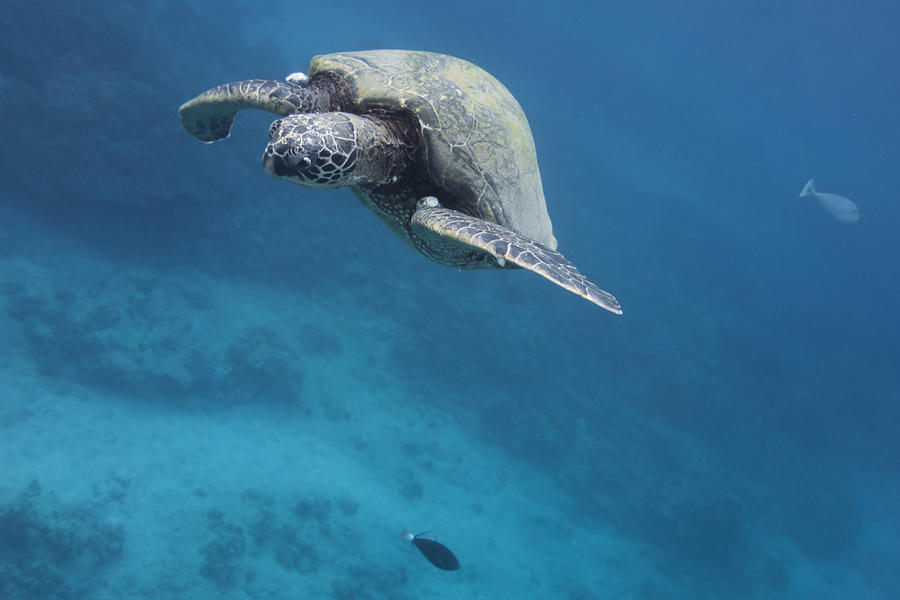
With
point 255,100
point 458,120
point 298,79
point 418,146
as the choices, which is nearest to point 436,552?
point 418,146

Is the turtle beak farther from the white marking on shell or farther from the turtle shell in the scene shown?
the white marking on shell

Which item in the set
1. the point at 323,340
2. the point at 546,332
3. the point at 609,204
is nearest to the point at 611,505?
the point at 546,332

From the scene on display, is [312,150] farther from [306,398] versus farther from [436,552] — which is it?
[306,398]

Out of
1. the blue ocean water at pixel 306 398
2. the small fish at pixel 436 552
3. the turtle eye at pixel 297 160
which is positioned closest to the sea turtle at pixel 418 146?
the turtle eye at pixel 297 160

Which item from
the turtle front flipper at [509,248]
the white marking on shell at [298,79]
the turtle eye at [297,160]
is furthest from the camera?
the white marking on shell at [298,79]

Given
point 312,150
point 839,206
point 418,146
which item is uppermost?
point 839,206

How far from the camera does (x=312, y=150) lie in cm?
253

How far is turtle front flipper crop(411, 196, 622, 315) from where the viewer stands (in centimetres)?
238

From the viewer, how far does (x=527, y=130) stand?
4.38 metres

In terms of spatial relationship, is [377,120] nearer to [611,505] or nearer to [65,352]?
[65,352]

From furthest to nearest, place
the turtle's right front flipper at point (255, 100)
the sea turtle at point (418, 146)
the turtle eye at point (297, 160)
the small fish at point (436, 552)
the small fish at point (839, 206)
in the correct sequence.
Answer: the small fish at point (839, 206), the small fish at point (436, 552), the turtle's right front flipper at point (255, 100), the sea turtle at point (418, 146), the turtle eye at point (297, 160)

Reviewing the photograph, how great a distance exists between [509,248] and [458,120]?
4.73 feet

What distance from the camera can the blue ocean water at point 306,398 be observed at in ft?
28.2

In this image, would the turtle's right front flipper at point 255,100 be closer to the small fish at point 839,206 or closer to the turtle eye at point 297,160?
the turtle eye at point 297,160
